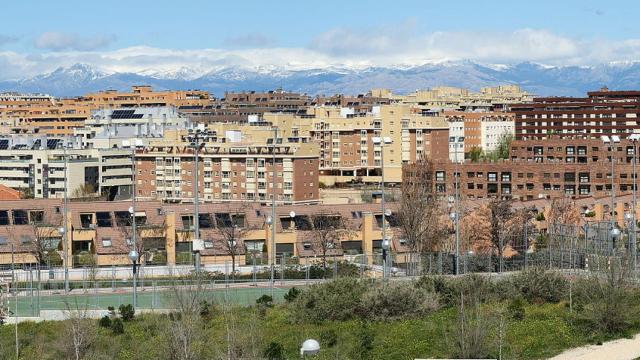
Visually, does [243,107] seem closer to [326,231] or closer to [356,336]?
[326,231]

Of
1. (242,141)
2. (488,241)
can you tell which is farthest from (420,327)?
(242,141)

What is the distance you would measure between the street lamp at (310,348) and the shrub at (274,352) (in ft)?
1.94

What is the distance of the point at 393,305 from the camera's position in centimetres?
3803

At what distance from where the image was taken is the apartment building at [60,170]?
113500mm

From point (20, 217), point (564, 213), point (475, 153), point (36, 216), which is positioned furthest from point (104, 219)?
point (475, 153)

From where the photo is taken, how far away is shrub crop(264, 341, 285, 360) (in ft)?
109

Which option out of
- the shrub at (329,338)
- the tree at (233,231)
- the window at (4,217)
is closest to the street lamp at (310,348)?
the shrub at (329,338)

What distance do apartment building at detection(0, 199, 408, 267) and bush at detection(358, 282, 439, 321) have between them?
2246 centimetres

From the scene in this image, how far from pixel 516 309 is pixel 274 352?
7.37 meters

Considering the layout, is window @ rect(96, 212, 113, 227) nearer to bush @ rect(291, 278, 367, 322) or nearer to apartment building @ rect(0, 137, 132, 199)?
bush @ rect(291, 278, 367, 322)

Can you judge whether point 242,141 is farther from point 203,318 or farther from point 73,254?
point 203,318

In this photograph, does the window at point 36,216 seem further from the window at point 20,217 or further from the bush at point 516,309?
the bush at point 516,309

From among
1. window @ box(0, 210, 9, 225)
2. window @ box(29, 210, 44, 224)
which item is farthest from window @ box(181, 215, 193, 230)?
window @ box(0, 210, 9, 225)

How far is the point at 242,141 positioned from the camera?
374 ft
